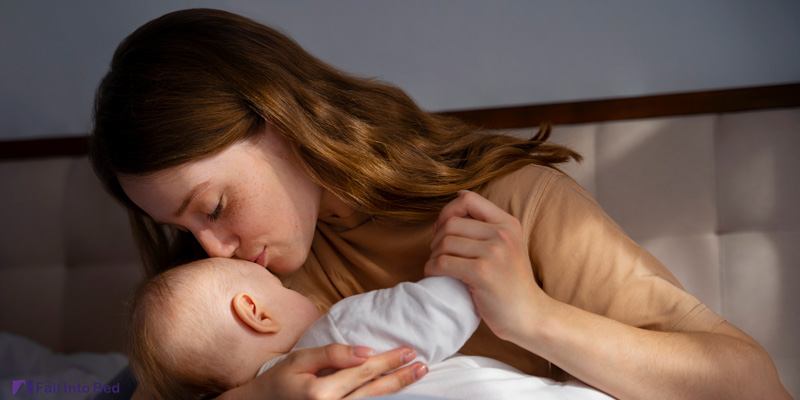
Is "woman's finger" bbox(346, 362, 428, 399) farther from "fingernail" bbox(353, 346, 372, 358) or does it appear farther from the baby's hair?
the baby's hair

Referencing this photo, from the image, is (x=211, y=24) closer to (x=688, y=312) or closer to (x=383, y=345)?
(x=383, y=345)

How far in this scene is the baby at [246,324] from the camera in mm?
958

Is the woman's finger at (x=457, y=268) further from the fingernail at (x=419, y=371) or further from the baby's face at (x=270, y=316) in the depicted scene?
the baby's face at (x=270, y=316)

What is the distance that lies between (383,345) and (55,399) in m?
1.02

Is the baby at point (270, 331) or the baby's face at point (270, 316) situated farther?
the baby's face at point (270, 316)

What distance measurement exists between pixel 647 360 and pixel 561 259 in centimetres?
23

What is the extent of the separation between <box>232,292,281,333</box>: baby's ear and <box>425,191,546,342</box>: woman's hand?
0.34 m

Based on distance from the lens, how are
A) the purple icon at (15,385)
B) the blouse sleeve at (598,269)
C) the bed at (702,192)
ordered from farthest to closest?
1. the bed at (702,192)
2. the purple icon at (15,385)
3. the blouse sleeve at (598,269)

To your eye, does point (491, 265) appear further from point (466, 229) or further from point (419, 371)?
point (419, 371)

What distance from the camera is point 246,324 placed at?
3.61 feet
